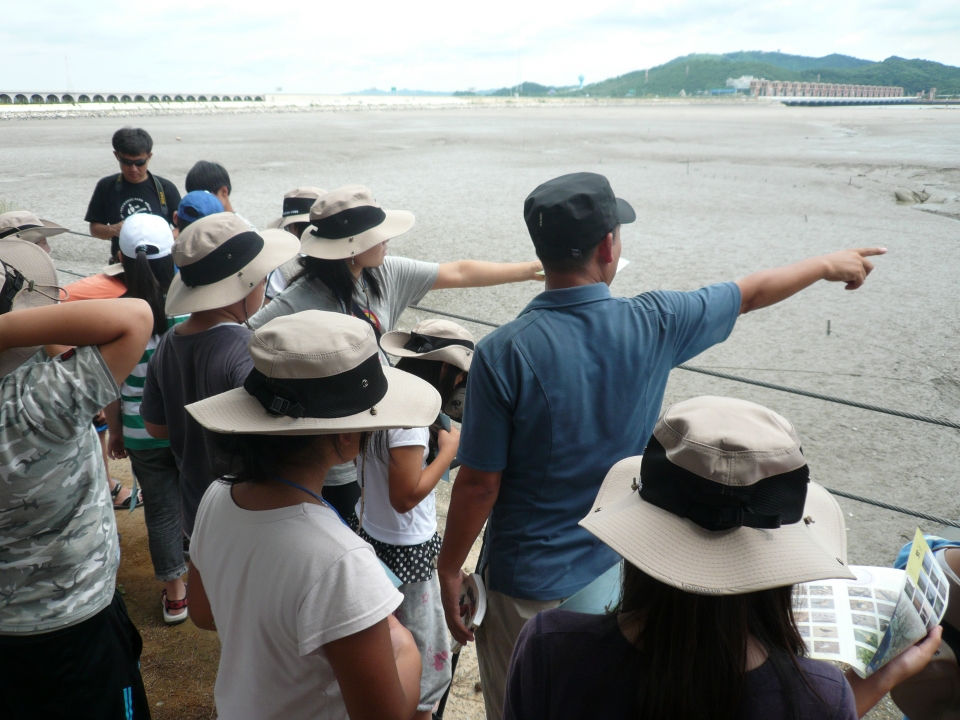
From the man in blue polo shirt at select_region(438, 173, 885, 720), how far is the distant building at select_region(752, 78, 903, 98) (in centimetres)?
12762

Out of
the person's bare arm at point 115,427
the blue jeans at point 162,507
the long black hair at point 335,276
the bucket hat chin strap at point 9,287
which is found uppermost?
the bucket hat chin strap at point 9,287

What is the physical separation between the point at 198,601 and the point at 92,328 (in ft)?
2.16

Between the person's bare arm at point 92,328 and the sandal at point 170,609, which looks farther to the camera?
the sandal at point 170,609

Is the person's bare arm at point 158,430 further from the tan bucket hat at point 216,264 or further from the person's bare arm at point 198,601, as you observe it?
the person's bare arm at point 198,601

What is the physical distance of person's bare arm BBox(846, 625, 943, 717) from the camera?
3.97 feet

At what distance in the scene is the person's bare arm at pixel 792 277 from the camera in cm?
191

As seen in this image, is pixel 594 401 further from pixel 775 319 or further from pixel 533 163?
pixel 533 163

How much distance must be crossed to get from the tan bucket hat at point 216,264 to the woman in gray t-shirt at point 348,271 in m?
0.37

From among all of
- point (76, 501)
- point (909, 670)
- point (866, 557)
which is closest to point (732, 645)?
point (909, 670)

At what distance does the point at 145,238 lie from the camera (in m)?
2.74

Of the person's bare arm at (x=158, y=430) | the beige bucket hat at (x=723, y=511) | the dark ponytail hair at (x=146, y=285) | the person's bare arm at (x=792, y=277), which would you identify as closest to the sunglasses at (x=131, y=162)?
the dark ponytail hair at (x=146, y=285)

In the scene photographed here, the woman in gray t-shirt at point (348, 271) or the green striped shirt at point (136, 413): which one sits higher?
the woman in gray t-shirt at point (348, 271)

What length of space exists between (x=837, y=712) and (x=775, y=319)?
7781 millimetres

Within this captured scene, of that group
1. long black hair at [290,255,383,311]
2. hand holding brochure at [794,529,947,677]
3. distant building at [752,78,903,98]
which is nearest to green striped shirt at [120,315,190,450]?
long black hair at [290,255,383,311]
